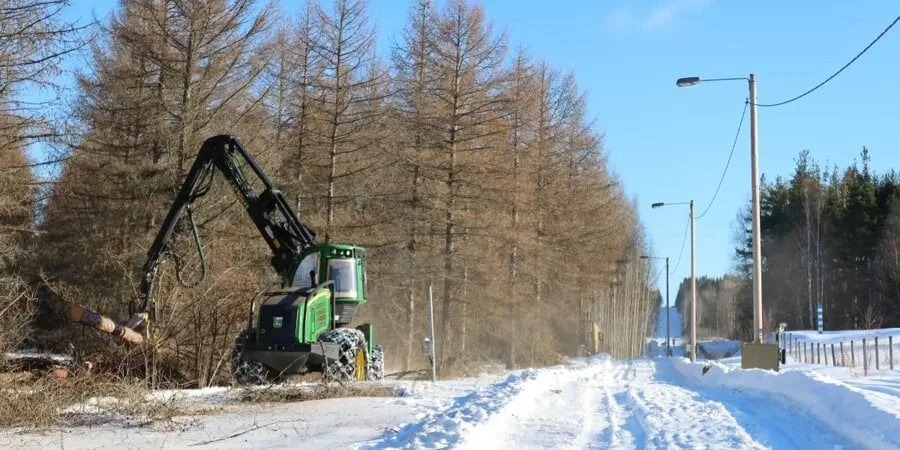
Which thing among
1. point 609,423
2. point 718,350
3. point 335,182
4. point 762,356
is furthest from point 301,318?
point 718,350

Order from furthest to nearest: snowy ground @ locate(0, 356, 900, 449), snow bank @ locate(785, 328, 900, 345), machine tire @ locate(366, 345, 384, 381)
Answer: snow bank @ locate(785, 328, 900, 345) → machine tire @ locate(366, 345, 384, 381) → snowy ground @ locate(0, 356, 900, 449)

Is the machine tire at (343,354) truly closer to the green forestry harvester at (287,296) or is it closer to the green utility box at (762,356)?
the green forestry harvester at (287,296)

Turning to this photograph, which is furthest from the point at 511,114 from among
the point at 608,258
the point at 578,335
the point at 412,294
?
the point at 578,335

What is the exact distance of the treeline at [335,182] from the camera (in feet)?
78.7

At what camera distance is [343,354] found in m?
18.1

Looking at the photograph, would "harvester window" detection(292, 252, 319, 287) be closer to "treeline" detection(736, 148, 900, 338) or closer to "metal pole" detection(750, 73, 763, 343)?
"metal pole" detection(750, 73, 763, 343)

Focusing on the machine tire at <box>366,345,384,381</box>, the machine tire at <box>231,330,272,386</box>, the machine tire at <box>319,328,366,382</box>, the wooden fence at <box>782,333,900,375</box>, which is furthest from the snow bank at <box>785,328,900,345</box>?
the machine tire at <box>231,330,272,386</box>

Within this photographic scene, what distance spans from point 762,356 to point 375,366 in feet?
30.4

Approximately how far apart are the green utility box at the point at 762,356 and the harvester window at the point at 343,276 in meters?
9.60

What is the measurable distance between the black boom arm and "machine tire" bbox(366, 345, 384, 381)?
2.86 metres

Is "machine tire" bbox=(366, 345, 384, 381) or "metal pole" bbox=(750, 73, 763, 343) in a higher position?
"metal pole" bbox=(750, 73, 763, 343)

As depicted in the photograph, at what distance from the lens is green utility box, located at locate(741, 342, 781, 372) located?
827 inches

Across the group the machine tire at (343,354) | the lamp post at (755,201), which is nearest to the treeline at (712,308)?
the lamp post at (755,201)

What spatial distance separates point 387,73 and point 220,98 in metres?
9.22
